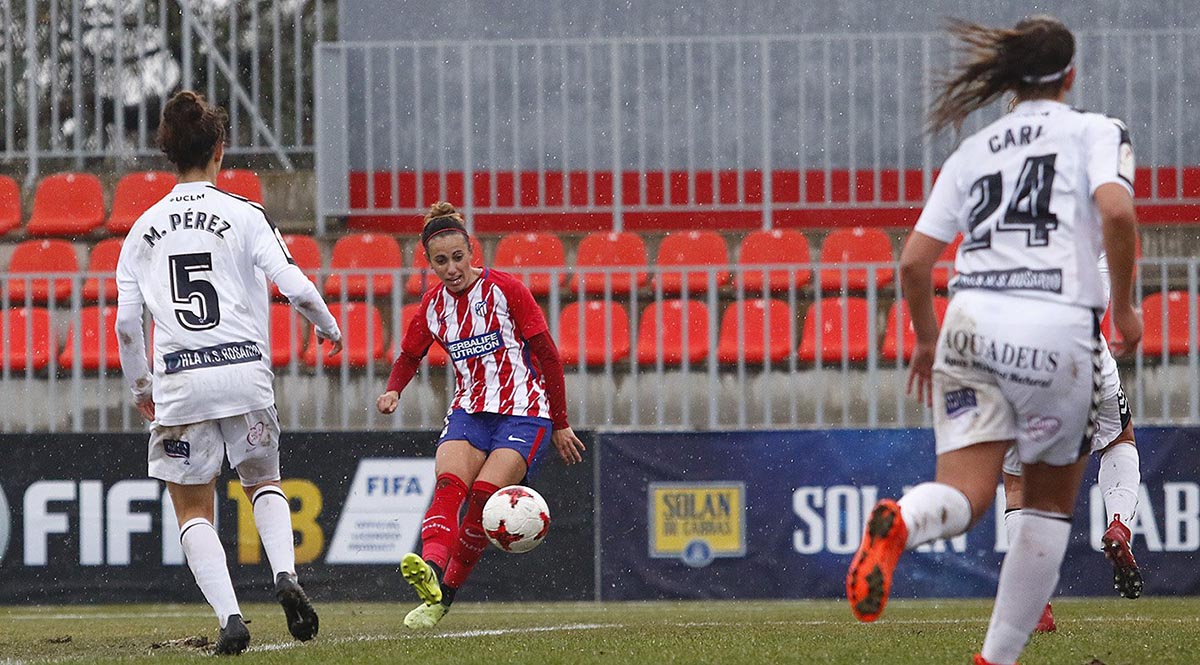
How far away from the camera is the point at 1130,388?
12.1 metres

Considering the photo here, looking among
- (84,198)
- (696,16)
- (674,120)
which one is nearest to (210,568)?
(84,198)

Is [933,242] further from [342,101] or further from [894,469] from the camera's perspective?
[342,101]

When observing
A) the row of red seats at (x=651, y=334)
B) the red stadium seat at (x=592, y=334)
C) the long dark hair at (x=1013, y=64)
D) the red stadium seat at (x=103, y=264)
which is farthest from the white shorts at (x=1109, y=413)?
the red stadium seat at (x=103, y=264)

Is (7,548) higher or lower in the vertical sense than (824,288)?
lower

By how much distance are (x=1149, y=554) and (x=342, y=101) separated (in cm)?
765

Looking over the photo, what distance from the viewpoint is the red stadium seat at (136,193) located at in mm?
14633

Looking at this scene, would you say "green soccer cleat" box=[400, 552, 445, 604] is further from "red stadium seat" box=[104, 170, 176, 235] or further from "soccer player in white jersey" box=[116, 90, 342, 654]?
"red stadium seat" box=[104, 170, 176, 235]

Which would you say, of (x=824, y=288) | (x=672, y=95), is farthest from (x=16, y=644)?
(x=672, y=95)

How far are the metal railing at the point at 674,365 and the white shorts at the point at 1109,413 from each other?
4.02 metres

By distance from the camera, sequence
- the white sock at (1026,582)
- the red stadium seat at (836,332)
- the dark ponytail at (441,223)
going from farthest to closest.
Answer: the red stadium seat at (836,332) < the dark ponytail at (441,223) < the white sock at (1026,582)

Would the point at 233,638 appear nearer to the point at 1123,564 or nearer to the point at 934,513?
the point at 934,513

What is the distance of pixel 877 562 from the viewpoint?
13.7 ft

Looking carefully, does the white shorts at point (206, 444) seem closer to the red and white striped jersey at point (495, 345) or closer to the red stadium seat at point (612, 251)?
the red and white striped jersey at point (495, 345)

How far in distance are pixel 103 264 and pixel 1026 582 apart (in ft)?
34.7
